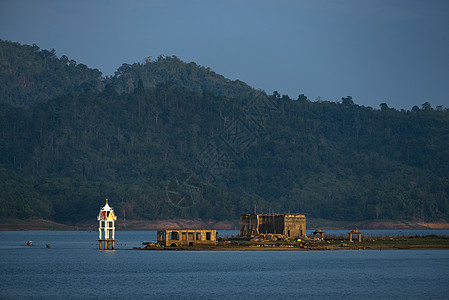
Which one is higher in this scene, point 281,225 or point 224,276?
point 281,225

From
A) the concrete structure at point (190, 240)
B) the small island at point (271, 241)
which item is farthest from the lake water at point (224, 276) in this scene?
the concrete structure at point (190, 240)

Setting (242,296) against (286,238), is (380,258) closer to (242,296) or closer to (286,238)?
(286,238)

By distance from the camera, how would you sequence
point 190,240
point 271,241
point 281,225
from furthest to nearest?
Result: point 281,225 → point 271,241 → point 190,240

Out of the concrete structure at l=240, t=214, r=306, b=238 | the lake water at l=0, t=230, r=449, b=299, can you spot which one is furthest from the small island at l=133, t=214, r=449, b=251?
the lake water at l=0, t=230, r=449, b=299

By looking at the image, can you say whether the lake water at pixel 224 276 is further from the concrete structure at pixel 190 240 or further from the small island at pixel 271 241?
the concrete structure at pixel 190 240

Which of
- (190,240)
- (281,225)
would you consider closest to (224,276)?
(190,240)

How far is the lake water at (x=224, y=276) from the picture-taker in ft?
325

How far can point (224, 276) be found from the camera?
396 ft

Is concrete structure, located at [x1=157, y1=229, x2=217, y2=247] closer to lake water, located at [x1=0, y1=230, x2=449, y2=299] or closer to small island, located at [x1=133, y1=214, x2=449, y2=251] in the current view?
small island, located at [x1=133, y1=214, x2=449, y2=251]

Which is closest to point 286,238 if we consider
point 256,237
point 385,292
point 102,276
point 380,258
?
point 256,237

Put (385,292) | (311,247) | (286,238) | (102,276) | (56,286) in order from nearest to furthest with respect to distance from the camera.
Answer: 1. (385,292)
2. (56,286)
3. (102,276)
4. (311,247)
5. (286,238)

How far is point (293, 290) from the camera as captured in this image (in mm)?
102750

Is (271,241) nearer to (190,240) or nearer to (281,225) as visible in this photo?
(281,225)

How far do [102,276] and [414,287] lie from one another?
4557cm
